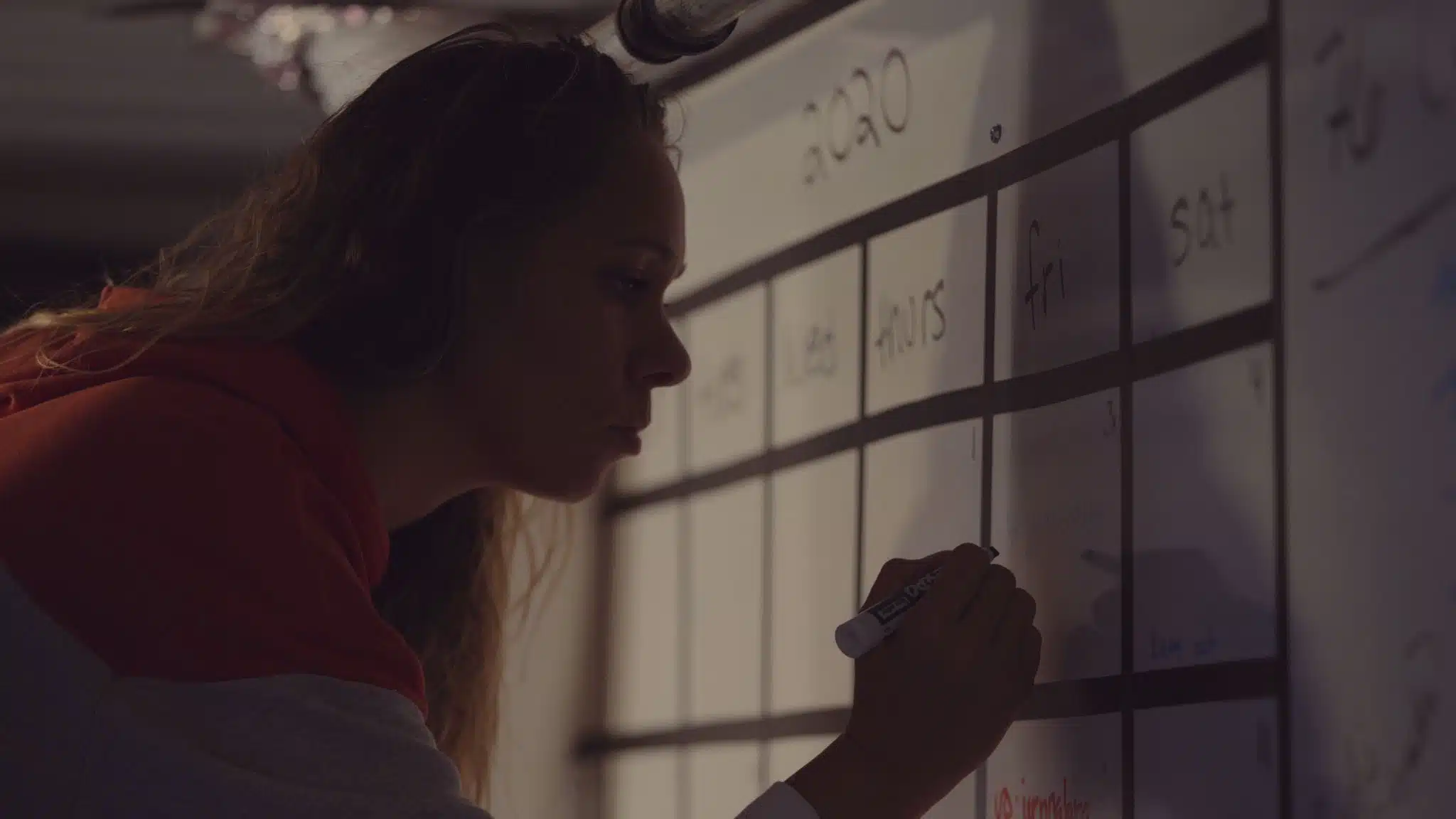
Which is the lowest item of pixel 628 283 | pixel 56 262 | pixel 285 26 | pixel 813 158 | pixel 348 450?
pixel 348 450

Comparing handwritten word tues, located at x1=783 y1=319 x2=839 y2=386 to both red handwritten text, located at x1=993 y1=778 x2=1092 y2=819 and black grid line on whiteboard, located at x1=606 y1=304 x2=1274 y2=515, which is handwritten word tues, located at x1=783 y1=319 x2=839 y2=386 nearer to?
black grid line on whiteboard, located at x1=606 y1=304 x2=1274 y2=515

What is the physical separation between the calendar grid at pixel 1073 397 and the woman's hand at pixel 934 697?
2.3 inches

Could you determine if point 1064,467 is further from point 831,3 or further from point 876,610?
point 831,3

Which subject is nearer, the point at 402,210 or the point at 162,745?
the point at 162,745

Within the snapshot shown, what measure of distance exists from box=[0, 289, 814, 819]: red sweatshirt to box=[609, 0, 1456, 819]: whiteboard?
0.35 m

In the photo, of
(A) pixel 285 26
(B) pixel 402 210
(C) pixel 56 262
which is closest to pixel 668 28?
(B) pixel 402 210

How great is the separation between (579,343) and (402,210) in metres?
0.11

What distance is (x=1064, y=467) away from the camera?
950 mm

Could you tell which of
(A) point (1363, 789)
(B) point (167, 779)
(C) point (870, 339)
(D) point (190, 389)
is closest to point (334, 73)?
(C) point (870, 339)

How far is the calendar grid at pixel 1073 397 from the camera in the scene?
81 cm

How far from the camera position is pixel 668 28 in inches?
43.7

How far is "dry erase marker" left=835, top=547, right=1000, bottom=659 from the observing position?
872mm

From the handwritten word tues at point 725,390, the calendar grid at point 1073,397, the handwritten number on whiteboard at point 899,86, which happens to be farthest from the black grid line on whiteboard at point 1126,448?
the handwritten word tues at point 725,390

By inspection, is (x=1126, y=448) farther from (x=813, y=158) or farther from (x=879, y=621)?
(x=813, y=158)
